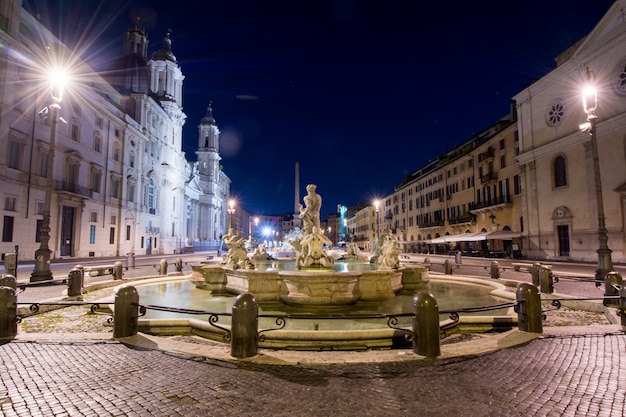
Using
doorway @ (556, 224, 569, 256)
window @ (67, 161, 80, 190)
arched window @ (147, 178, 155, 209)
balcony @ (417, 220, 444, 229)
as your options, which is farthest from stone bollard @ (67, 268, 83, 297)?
balcony @ (417, 220, 444, 229)

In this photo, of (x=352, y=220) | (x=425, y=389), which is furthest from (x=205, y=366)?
(x=352, y=220)

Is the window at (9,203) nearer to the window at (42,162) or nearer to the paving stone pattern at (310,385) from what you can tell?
the window at (42,162)

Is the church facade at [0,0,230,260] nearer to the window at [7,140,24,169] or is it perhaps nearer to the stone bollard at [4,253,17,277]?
the window at [7,140,24,169]

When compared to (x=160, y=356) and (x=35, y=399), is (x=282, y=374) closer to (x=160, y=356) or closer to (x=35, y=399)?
(x=160, y=356)

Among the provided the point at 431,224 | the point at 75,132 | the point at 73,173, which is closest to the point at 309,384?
the point at 73,173

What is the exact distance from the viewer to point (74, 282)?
1088cm

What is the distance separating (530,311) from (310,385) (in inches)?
186

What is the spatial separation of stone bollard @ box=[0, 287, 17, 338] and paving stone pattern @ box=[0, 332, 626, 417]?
0.82 metres

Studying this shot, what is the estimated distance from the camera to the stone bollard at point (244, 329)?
5.39 m

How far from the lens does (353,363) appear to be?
5.14 m

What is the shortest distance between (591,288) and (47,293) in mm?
19615

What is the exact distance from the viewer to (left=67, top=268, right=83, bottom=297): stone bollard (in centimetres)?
1082

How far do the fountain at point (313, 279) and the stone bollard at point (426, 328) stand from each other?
3.71m

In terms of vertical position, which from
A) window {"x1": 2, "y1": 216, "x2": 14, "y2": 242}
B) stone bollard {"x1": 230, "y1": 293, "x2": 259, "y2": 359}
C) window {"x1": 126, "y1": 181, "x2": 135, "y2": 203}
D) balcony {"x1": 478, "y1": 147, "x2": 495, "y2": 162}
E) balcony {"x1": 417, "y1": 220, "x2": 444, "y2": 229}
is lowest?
stone bollard {"x1": 230, "y1": 293, "x2": 259, "y2": 359}
